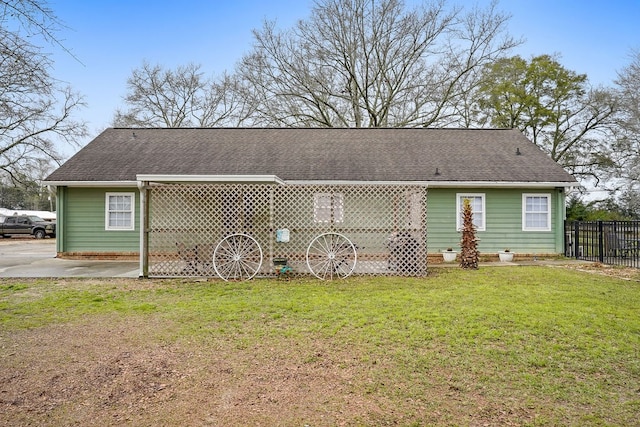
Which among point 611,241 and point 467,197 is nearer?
point 611,241

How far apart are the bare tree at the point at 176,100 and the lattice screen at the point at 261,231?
2035 cm

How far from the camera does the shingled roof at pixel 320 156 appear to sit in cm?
1248

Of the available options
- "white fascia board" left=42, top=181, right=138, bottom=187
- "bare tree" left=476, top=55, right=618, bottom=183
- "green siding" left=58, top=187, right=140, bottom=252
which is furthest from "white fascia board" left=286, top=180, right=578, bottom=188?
"bare tree" left=476, top=55, right=618, bottom=183

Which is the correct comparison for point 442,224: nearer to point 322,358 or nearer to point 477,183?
point 477,183

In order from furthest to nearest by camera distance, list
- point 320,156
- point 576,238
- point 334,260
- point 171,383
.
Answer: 1. point 320,156
2. point 576,238
3. point 334,260
4. point 171,383

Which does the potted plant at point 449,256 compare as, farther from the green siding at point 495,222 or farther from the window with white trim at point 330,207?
the window with white trim at point 330,207

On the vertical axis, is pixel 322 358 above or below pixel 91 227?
below

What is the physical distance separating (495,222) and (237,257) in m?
8.04

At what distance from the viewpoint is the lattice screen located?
29.5 feet

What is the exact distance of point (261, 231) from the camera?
9102 millimetres

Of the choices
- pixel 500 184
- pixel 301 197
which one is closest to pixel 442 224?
pixel 500 184

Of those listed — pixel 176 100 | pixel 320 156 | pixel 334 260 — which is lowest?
pixel 334 260

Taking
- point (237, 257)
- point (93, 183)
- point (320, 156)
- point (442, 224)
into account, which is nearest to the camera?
point (237, 257)

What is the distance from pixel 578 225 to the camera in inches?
486
